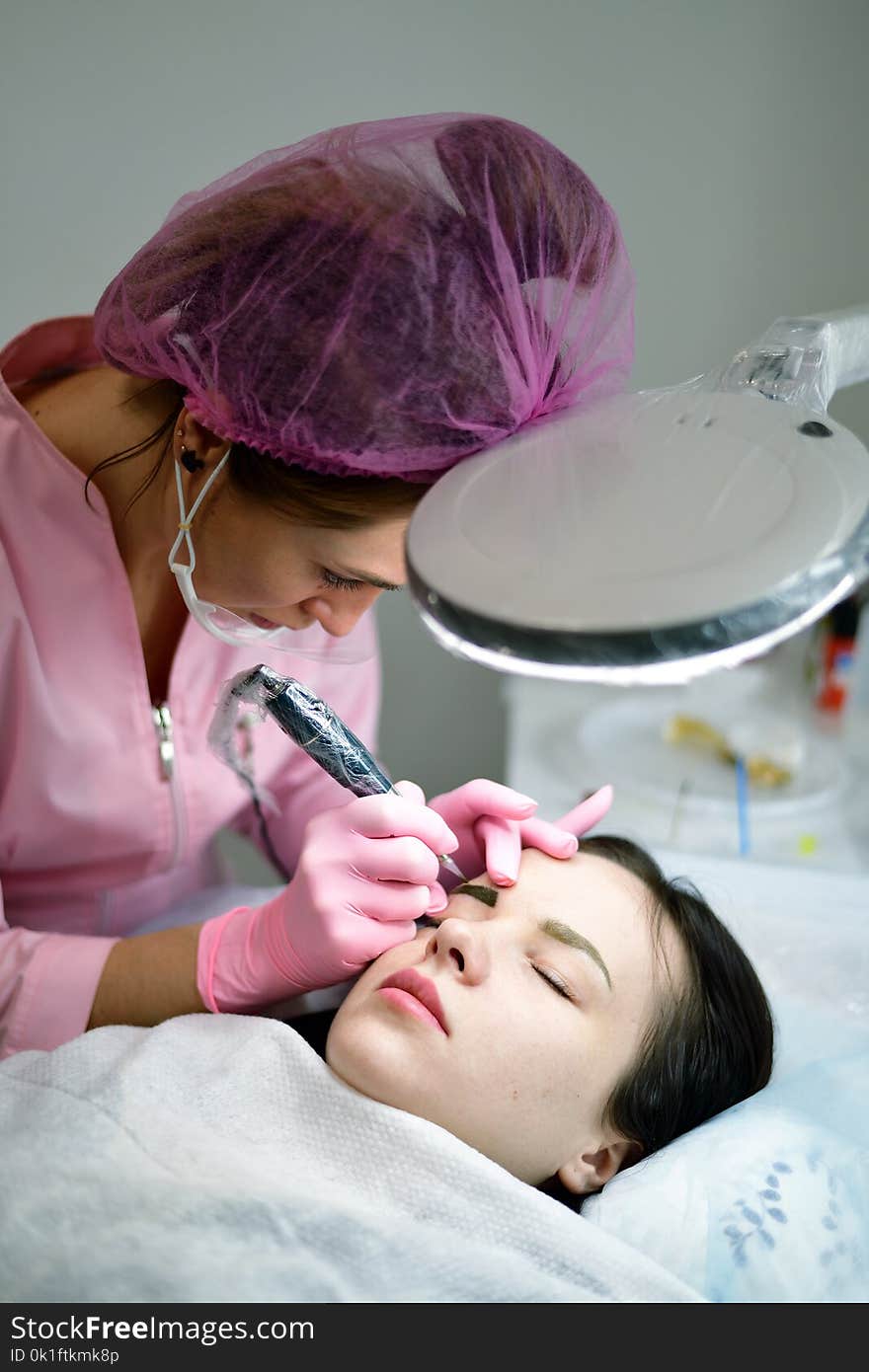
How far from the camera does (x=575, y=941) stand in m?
1.01

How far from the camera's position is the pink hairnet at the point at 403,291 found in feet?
2.51

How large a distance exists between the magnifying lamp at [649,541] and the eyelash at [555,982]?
1.65 ft

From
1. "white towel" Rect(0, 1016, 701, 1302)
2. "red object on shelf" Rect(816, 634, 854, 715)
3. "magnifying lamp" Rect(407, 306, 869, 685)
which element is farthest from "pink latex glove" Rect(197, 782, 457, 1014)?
"red object on shelf" Rect(816, 634, 854, 715)

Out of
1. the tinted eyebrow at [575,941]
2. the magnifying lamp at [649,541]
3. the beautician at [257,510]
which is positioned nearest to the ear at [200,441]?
the beautician at [257,510]

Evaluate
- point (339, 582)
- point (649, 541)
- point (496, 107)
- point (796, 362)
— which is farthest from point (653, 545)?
point (496, 107)

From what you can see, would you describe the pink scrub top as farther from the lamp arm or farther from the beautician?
the lamp arm

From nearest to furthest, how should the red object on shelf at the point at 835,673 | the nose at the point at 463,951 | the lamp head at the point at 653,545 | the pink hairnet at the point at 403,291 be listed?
the lamp head at the point at 653,545
the pink hairnet at the point at 403,291
the nose at the point at 463,951
the red object on shelf at the point at 835,673

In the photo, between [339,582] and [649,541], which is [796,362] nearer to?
[649,541]

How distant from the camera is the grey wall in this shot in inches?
57.6

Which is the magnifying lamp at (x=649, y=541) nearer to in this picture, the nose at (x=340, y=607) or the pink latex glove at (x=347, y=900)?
the nose at (x=340, y=607)

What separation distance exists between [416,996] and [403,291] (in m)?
0.61

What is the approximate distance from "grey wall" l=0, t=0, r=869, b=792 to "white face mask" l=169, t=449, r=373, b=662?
2.09 feet
